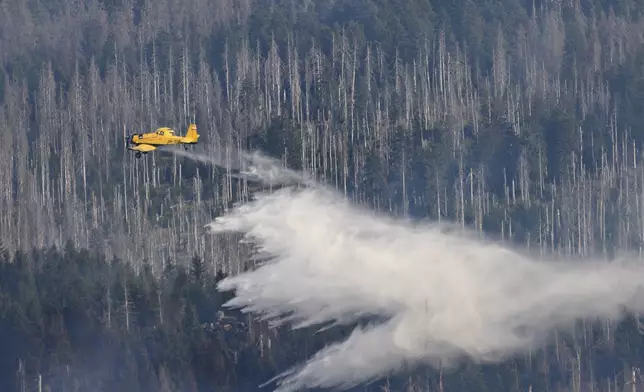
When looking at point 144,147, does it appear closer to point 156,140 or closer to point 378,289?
point 156,140

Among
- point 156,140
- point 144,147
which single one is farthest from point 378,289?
point 144,147

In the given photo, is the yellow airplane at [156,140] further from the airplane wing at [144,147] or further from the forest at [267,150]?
the forest at [267,150]

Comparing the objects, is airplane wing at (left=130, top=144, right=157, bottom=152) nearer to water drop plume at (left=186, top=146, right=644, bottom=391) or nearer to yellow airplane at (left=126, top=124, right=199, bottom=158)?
yellow airplane at (left=126, top=124, right=199, bottom=158)

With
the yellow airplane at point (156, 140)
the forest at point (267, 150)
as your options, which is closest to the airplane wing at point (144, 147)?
the yellow airplane at point (156, 140)

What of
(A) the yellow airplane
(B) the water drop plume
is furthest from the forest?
(A) the yellow airplane

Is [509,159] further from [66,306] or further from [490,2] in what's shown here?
[66,306]

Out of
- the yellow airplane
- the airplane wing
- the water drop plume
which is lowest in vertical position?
the water drop plume

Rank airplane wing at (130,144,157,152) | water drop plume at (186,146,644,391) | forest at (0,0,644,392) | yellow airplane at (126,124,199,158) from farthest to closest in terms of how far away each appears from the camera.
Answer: forest at (0,0,644,392), water drop plume at (186,146,644,391), yellow airplane at (126,124,199,158), airplane wing at (130,144,157,152)
